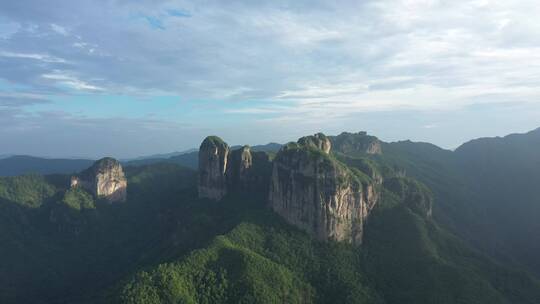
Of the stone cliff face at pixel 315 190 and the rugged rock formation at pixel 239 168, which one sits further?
the rugged rock formation at pixel 239 168

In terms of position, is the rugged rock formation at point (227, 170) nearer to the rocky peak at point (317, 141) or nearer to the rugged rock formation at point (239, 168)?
the rugged rock formation at point (239, 168)

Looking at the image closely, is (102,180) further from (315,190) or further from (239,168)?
(315,190)

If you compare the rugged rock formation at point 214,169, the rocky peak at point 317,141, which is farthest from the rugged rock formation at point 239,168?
the rocky peak at point 317,141

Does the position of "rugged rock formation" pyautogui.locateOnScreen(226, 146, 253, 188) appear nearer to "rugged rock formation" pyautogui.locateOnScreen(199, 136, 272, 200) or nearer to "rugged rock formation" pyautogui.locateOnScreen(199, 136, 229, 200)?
"rugged rock formation" pyautogui.locateOnScreen(199, 136, 272, 200)

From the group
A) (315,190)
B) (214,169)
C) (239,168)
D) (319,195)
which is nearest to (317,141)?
(239,168)

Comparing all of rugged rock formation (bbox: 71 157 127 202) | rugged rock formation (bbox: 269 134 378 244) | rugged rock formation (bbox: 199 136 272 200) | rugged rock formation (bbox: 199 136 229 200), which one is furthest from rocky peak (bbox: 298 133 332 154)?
rugged rock formation (bbox: 71 157 127 202)

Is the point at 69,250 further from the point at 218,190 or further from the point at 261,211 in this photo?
the point at 261,211
